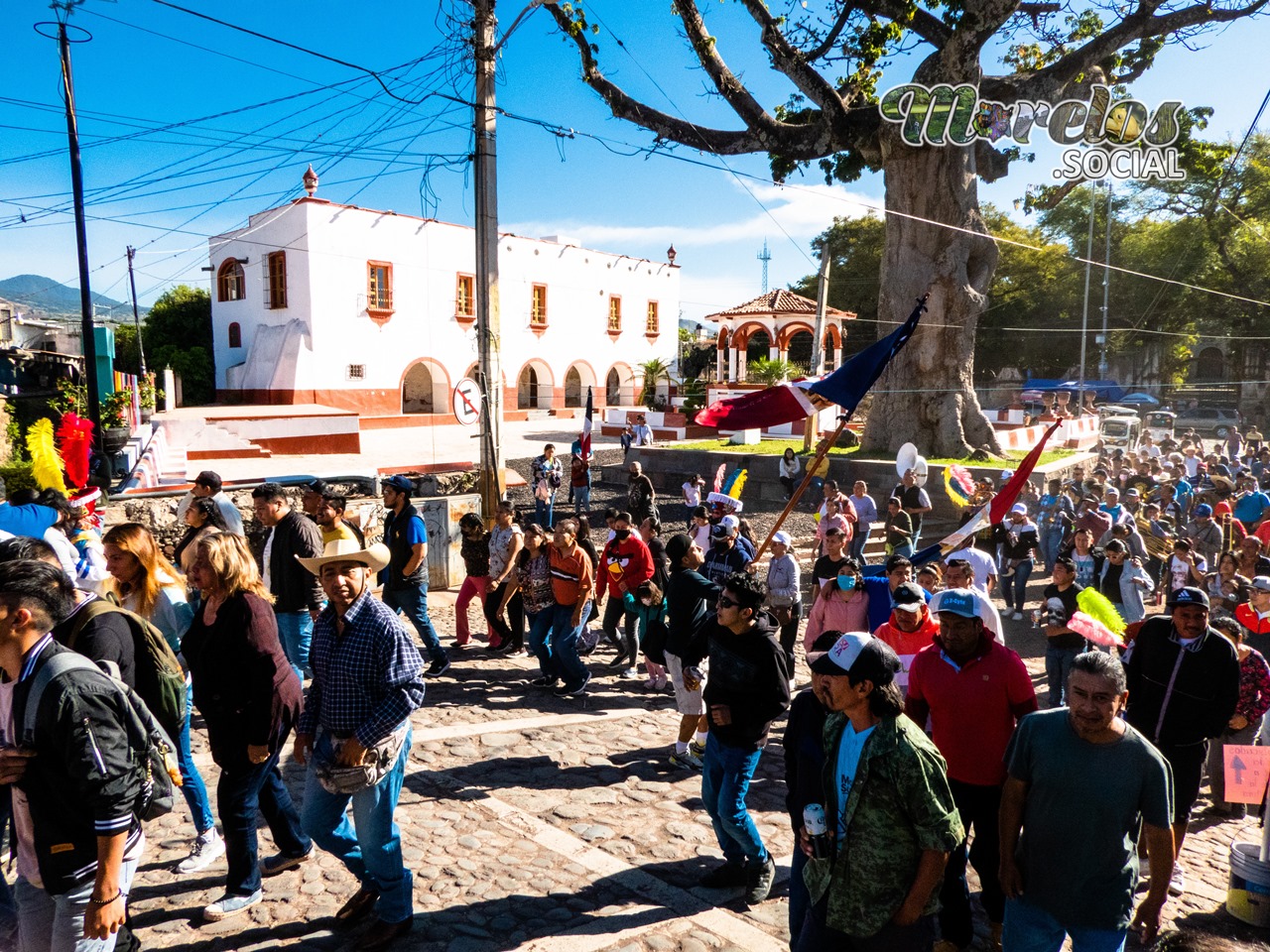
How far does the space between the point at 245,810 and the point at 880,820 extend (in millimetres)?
2585

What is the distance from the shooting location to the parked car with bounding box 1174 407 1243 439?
34.2 meters

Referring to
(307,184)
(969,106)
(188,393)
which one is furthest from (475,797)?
(188,393)

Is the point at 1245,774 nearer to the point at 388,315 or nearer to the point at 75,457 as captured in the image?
the point at 75,457

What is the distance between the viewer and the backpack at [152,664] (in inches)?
130

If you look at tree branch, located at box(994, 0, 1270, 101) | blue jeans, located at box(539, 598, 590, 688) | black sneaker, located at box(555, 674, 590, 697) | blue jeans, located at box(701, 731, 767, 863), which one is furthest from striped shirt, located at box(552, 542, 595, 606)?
tree branch, located at box(994, 0, 1270, 101)

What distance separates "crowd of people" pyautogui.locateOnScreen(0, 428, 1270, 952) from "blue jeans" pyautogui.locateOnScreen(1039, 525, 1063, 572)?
525cm

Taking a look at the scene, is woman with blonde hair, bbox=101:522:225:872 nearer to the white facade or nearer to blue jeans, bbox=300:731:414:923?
blue jeans, bbox=300:731:414:923

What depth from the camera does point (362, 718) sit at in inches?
133

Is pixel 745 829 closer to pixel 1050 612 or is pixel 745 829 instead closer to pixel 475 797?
pixel 475 797

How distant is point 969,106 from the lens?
16.2m

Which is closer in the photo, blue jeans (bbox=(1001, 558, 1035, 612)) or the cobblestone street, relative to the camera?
the cobblestone street

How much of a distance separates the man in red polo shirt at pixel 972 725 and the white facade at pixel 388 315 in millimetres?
→ 24774

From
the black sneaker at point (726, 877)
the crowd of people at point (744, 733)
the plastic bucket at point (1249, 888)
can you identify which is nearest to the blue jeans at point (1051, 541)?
the crowd of people at point (744, 733)

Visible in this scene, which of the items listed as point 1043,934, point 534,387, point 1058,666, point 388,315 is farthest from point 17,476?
point 534,387
